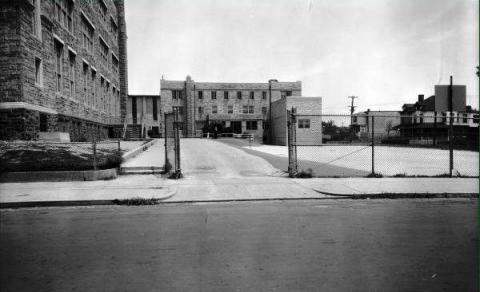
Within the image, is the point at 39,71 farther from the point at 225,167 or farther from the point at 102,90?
the point at 102,90

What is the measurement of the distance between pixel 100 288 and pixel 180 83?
206ft

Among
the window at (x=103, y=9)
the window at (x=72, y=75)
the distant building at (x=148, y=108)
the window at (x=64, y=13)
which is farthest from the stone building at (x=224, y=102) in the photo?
the window at (x=64, y=13)

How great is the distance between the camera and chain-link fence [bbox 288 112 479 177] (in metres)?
14.1

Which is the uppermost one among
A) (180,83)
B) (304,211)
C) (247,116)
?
(180,83)

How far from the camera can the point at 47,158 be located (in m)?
13.2

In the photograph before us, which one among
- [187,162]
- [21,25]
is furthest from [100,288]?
[21,25]

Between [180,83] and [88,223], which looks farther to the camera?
[180,83]

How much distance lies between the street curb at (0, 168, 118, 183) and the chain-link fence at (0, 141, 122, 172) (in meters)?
0.30

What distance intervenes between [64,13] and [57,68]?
4062 millimetres

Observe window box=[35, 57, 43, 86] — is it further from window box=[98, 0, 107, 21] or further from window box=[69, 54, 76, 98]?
window box=[98, 0, 107, 21]

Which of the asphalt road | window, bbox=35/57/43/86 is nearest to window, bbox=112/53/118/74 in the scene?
window, bbox=35/57/43/86

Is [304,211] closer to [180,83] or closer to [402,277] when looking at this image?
[402,277]

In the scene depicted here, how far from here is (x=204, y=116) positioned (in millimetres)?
65062

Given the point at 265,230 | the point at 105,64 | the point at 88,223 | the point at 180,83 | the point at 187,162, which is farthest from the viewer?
the point at 180,83
